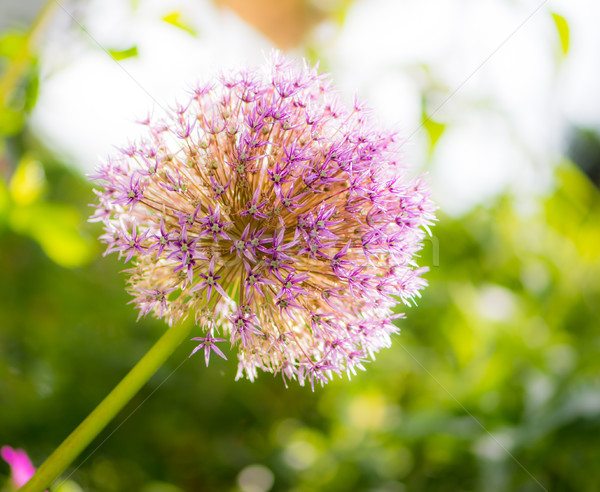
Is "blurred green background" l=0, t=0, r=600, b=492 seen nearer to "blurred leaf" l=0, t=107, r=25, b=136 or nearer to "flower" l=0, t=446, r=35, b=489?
"blurred leaf" l=0, t=107, r=25, b=136

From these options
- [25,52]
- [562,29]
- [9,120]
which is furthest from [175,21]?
[562,29]

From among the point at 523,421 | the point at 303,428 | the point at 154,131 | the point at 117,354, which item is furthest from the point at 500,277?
the point at 154,131

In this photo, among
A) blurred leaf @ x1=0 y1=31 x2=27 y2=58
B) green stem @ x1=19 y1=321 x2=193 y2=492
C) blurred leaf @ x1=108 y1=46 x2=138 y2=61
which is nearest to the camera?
green stem @ x1=19 y1=321 x2=193 y2=492

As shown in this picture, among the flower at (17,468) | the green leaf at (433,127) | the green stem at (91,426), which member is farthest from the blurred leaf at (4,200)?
the green leaf at (433,127)

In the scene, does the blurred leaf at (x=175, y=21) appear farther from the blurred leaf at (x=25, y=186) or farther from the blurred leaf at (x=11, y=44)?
the blurred leaf at (x=25, y=186)

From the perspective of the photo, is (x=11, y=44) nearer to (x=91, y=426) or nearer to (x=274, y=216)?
(x=274, y=216)

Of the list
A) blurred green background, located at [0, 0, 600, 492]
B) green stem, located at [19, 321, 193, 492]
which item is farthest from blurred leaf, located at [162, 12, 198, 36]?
green stem, located at [19, 321, 193, 492]

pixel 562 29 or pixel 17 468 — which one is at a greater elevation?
pixel 562 29
